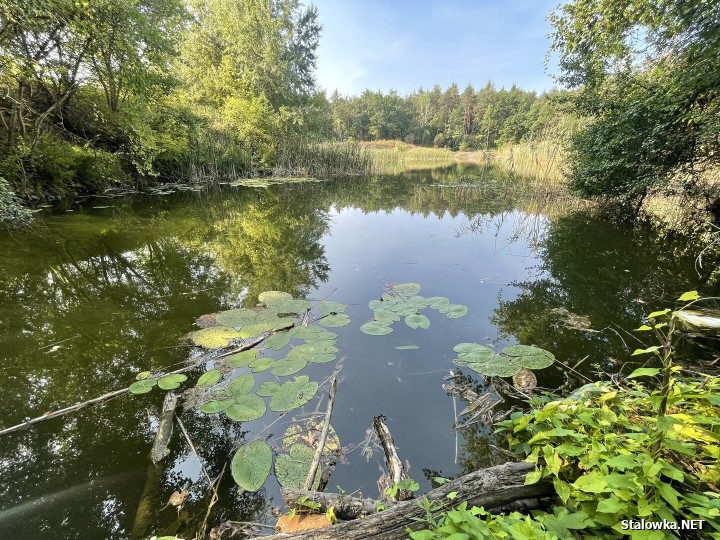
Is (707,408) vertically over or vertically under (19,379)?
over

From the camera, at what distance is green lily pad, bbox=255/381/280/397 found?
2.04 meters

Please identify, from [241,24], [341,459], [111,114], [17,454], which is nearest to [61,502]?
[17,454]

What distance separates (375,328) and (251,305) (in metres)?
1.37

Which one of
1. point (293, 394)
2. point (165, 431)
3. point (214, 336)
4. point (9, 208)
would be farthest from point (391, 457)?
point (9, 208)

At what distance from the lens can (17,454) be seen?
5.21ft

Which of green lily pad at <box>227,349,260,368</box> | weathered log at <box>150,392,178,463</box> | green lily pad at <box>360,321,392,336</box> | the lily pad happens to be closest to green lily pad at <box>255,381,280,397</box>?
green lily pad at <box>227,349,260,368</box>

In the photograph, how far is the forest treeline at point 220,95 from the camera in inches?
183

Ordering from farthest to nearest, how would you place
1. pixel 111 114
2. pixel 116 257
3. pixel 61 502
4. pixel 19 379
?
1. pixel 111 114
2. pixel 116 257
3. pixel 19 379
4. pixel 61 502

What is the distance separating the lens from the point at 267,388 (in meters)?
2.07

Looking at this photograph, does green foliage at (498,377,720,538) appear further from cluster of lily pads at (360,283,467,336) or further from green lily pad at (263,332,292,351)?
green lily pad at (263,332,292,351)

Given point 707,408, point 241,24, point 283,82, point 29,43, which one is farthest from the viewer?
point 283,82

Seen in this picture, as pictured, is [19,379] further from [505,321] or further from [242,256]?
[505,321]

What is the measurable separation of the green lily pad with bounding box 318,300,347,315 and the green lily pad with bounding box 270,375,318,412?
104 centimetres

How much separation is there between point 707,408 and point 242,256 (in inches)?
188
